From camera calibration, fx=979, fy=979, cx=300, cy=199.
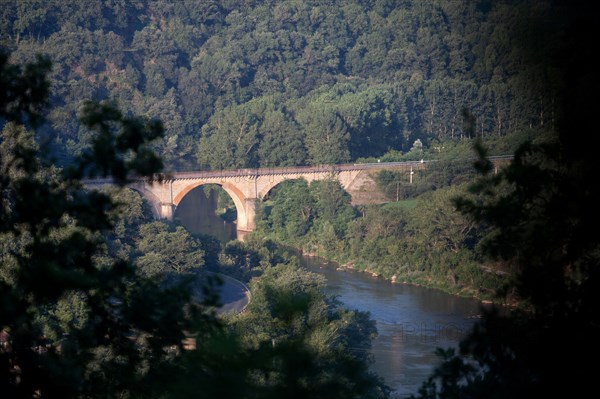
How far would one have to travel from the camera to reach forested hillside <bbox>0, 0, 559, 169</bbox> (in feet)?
105

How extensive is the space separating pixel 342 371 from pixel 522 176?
1.64 m

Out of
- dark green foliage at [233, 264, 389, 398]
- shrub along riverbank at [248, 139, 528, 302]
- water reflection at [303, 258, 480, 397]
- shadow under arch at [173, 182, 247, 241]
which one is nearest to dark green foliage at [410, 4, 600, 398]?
dark green foliage at [233, 264, 389, 398]

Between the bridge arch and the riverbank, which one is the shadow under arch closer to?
the bridge arch

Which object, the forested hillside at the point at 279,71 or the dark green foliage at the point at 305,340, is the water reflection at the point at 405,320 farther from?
the forested hillside at the point at 279,71

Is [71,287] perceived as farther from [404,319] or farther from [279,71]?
[279,71]

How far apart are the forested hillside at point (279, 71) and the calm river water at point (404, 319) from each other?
22.7 feet

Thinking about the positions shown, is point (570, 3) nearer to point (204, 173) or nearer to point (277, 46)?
point (204, 173)

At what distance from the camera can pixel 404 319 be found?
18.4 m

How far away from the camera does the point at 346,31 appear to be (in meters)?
45.4

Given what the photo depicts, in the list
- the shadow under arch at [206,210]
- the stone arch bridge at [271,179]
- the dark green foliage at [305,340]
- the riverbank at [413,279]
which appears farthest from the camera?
the stone arch bridge at [271,179]

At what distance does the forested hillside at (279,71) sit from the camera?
105 feet

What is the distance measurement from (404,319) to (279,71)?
2476 centimetres

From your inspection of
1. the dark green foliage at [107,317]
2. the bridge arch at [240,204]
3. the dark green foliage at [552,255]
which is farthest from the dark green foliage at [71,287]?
the bridge arch at [240,204]

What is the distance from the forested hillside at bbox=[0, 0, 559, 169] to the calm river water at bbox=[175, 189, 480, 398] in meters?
6.92
